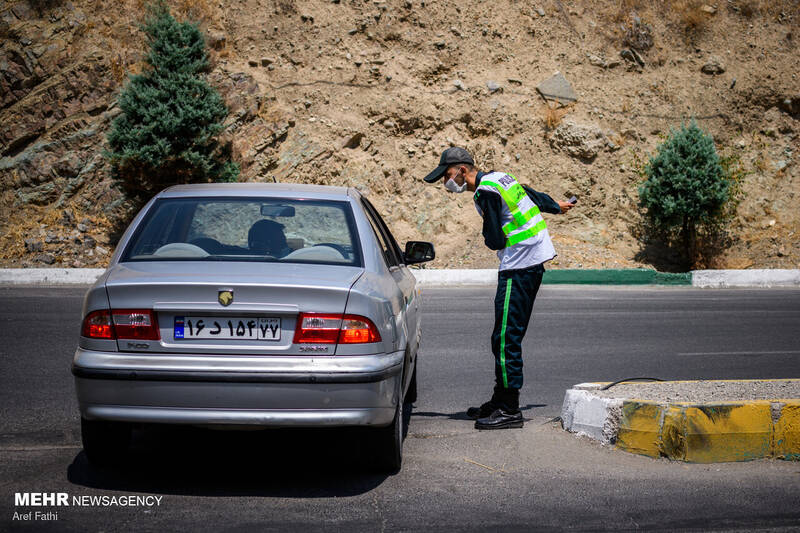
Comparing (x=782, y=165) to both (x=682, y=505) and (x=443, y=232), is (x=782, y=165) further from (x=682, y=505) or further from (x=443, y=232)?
(x=682, y=505)

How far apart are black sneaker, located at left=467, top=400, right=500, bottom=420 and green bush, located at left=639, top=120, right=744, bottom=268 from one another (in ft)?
55.3

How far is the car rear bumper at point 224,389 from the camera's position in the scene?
12.7 ft

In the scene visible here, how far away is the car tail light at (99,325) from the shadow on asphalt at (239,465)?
0.86m

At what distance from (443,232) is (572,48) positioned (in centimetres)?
970

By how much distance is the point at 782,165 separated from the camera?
85.0 feet

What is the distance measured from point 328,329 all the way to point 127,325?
1055mm

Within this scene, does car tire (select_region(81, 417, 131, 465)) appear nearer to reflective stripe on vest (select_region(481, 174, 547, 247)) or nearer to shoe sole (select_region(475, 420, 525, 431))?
shoe sole (select_region(475, 420, 525, 431))

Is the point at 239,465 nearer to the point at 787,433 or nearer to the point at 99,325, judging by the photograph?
the point at 99,325

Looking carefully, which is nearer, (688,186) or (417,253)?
(417,253)

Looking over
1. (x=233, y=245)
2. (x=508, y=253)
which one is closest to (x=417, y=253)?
(x=508, y=253)

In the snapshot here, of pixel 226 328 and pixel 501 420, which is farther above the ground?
pixel 226 328

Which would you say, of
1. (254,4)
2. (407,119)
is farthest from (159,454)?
(254,4)

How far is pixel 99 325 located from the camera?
159 inches

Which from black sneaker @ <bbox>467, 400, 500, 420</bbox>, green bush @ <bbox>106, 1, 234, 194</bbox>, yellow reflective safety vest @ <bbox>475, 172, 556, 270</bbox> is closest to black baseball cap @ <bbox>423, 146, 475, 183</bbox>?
yellow reflective safety vest @ <bbox>475, 172, 556, 270</bbox>
